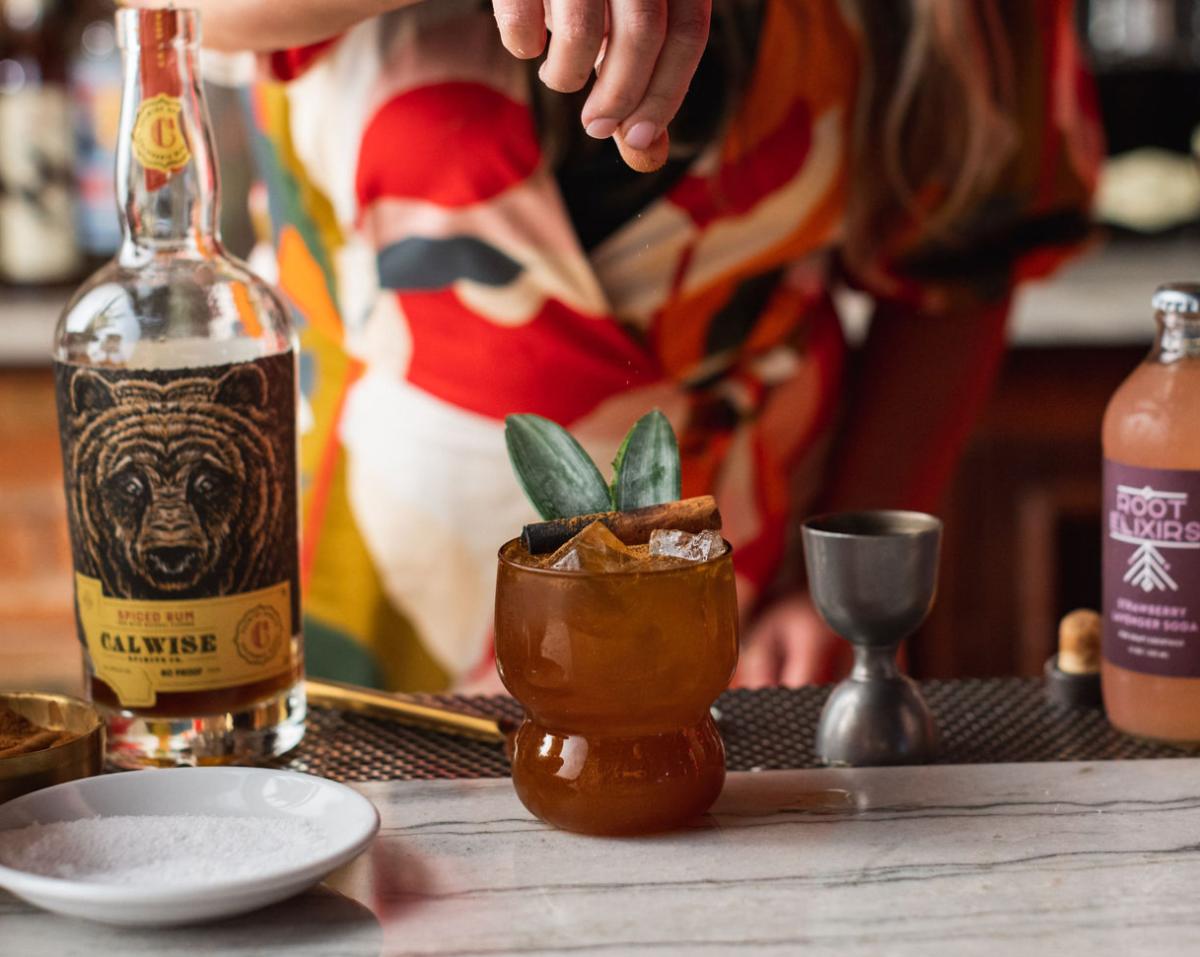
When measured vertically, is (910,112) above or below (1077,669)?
above

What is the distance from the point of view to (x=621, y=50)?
0.58m

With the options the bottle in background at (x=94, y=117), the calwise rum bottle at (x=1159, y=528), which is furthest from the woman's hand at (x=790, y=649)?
the bottle in background at (x=94, y=117)

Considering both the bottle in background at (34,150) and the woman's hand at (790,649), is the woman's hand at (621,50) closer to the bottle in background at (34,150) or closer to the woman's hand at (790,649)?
the woman's hand at (790,649)

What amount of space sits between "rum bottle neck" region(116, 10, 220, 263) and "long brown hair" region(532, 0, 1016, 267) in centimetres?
35

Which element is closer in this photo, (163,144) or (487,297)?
(163,144)

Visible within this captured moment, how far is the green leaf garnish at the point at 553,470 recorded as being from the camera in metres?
0.62

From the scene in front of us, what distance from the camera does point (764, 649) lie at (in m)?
1.08

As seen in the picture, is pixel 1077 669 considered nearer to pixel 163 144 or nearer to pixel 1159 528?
pixel 1159 528

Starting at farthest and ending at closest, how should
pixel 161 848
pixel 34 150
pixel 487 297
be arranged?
pixel 34 150 < pixel 487 297 < pixel 161 848

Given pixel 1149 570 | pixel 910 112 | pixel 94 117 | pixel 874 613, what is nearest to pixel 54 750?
pixel 874 613

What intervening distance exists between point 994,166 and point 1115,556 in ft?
1.75

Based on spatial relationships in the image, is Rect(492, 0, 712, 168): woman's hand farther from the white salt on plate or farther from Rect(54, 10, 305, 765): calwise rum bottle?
the white salt on plate

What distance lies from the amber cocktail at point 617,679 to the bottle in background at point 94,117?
155cm

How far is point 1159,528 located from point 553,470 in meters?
0.27
